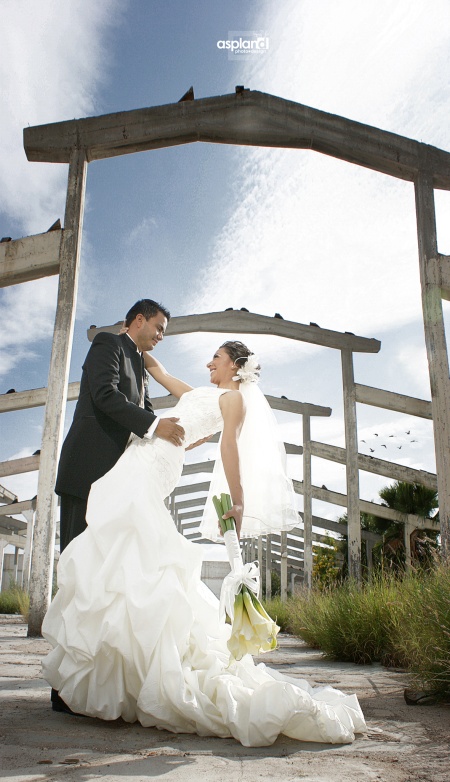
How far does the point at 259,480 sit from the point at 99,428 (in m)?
0.97

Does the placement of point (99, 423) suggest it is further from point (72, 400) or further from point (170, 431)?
point (72, 400)

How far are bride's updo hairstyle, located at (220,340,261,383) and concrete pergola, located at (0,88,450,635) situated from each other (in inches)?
124

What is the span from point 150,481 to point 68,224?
4610mm

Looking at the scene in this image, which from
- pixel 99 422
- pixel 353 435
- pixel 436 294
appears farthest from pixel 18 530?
pixel 99 422

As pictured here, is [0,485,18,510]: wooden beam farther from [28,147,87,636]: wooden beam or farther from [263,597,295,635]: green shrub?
[28,147,87,636]: wooden beam

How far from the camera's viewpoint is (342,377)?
415 inches

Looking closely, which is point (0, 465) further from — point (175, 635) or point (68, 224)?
point (175, 635)

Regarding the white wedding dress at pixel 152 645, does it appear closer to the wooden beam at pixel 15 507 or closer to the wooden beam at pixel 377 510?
the wooden beam at pixel 377 510

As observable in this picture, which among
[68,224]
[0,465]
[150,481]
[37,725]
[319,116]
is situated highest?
[319,116]

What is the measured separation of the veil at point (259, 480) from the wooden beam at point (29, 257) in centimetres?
384

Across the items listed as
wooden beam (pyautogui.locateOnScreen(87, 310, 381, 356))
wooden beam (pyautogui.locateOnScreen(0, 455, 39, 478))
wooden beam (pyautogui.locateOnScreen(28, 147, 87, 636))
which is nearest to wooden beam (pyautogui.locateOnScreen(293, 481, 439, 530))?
wooden beam (pyautogui.locateOnScreen(87, 310, 381, 356))

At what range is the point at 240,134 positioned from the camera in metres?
7.33

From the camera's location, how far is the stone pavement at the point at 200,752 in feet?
6.17

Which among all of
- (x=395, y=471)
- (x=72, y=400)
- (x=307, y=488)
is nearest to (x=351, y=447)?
(x=395, y=471)
